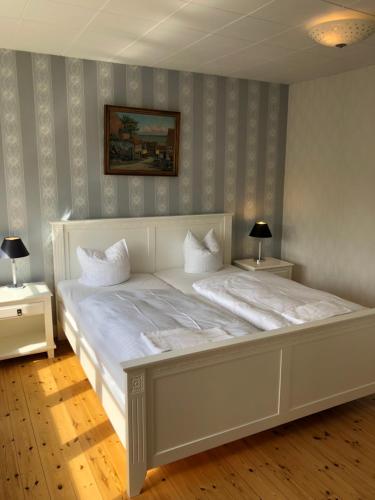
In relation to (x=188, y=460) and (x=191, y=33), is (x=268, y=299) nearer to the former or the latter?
(x=188, y=460)

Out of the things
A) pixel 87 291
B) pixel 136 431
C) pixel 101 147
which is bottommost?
pixel 136 431

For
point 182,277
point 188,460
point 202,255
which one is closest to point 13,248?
point 182,277

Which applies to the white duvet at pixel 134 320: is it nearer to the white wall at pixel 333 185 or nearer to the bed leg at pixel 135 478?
the bed leg at pixel 135 478

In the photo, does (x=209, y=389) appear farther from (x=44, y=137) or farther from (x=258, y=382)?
(x=44, y=137)

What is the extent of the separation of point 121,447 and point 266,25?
8.92 ft

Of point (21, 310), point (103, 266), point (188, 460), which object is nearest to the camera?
point (188, 460)

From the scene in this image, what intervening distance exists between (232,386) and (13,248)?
209cm

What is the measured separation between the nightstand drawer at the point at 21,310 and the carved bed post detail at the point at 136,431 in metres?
1.72

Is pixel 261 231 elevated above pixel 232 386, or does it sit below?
above

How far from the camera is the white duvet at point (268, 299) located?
2.70m

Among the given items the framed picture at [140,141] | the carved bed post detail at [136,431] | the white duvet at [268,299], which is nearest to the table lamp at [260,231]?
the white duvet at [268,299]

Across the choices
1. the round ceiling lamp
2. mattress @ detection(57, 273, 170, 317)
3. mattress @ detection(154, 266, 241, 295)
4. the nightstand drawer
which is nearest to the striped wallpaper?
mattress @ detection(57, 273, 170, 317)

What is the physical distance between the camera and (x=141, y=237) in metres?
3.96

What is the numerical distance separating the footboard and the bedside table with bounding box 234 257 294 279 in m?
1.78
